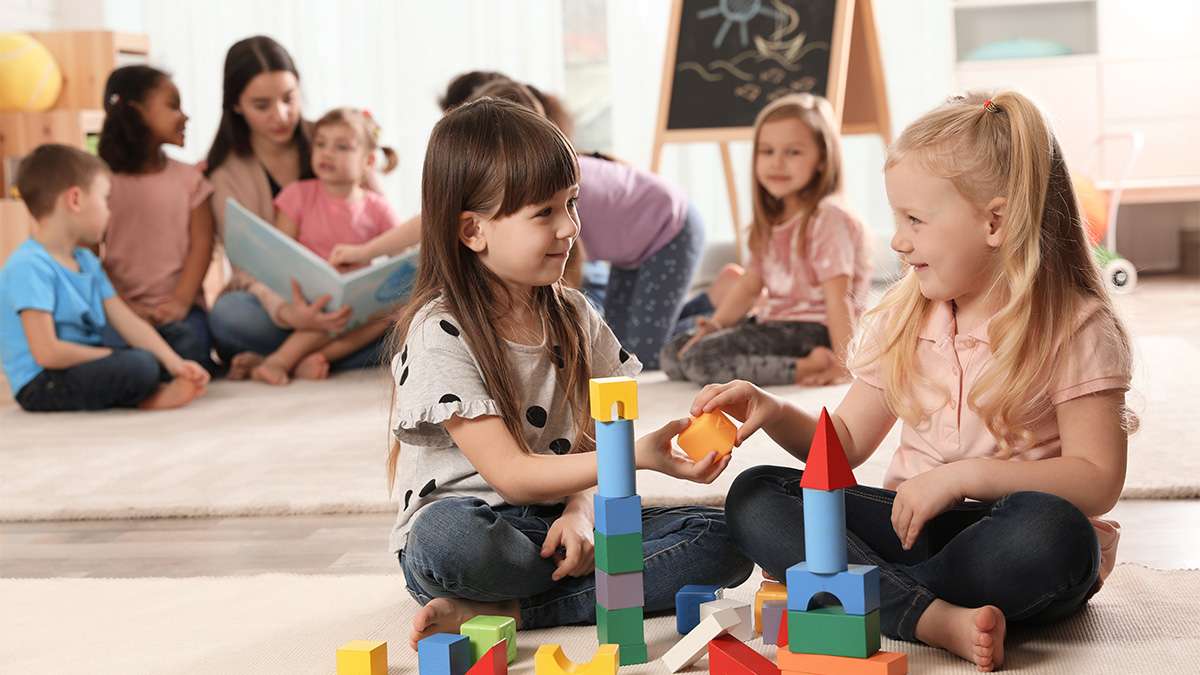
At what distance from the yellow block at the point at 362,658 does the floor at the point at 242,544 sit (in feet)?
1.16

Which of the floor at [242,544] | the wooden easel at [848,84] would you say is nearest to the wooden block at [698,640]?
the floor at [242,544]

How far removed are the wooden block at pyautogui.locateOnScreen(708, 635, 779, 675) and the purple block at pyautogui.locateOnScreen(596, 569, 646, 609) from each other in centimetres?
7

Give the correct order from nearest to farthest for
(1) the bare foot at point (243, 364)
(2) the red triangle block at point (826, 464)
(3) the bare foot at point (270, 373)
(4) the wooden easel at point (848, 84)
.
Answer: (2) the red triangle block at point (826, 464), (3) the bare foot at point (270, 373), (1) the bare foot at point (243, 364), (4) the wooden easel at point (848, 84)

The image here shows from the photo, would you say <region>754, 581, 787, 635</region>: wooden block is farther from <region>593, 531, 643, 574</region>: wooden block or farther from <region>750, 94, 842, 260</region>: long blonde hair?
<region>750, 94, 842, 260</region>: long blonde hair

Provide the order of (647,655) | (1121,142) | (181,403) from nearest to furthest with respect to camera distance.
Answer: (647,655) → (181,403) → (1121,142)

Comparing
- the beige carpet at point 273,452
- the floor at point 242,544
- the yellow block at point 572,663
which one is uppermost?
the yellow block at point 572,663

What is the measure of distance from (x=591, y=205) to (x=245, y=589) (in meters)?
1.52

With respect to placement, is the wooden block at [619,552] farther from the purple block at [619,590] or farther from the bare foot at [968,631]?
the bare foot at [968,631]

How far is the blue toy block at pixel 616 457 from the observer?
3.17ft

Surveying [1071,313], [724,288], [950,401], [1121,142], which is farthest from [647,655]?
[1121,142]

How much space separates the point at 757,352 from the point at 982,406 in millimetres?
→ 1461

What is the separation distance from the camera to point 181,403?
8.52 feet

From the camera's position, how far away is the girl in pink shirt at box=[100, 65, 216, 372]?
2883mm

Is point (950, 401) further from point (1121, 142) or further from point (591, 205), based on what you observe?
point (1121, 142)
